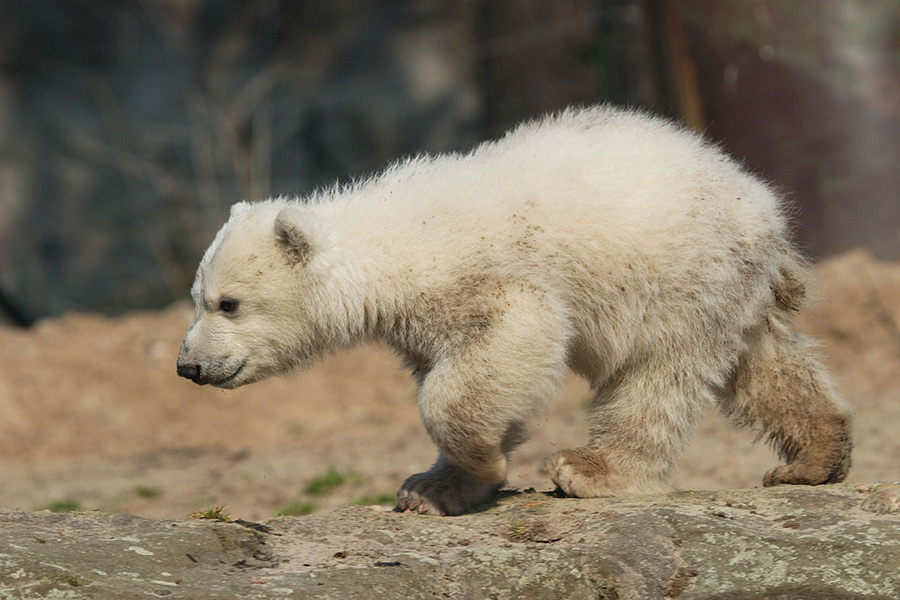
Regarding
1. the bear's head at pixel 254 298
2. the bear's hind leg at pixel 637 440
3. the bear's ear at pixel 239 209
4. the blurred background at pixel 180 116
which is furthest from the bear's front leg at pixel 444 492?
the blurred background at pixel 180 116

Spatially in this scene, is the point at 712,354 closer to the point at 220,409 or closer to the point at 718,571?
the point at 718,571

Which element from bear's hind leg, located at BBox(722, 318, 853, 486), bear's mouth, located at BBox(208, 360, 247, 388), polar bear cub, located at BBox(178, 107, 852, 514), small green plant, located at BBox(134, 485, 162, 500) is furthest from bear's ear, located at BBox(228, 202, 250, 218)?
small green plant, located at BBox(134, 485, 162, 500)

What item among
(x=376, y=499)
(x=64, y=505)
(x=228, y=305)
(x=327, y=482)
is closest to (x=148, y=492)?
(x=64, y=505)

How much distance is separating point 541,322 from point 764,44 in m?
5.84

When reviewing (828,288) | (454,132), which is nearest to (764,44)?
(828,288)

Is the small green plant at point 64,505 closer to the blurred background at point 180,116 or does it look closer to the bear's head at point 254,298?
the bear's head at point 254,298

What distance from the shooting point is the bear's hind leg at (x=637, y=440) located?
4332 mm

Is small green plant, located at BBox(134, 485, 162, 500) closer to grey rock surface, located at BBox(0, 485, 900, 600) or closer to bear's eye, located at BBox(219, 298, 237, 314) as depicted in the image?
bear's eye, located at BBox(219, 298, 237, 314)

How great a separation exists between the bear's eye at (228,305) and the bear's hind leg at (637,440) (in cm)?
150

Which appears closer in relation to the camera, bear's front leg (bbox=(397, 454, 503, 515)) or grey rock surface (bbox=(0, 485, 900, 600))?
grey rock surface (bbox=(0, 485, 900, 600))

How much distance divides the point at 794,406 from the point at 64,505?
5.00 m

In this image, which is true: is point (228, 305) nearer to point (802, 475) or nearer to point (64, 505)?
point (802, 475)

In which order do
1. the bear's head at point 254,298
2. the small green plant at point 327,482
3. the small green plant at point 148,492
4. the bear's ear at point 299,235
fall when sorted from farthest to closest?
the small green plant at point 148,492 < the small green plant at point 327,482 < the bear's head at point 254,298 < the bear's ear at point 299,235

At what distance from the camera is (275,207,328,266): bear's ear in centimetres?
431
